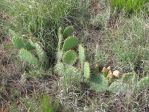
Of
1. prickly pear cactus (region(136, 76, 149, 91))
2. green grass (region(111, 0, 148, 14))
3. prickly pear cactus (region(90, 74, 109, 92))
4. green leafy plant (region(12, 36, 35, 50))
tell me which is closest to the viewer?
prickly pear cactus (region(136, 76, 149, 91))

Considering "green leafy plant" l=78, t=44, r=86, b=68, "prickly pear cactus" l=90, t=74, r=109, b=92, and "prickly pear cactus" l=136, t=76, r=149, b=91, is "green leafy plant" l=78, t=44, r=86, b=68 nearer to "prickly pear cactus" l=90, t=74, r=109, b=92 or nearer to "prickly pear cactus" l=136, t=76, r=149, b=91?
"prickly pear cactus" l=90, t=74, r=109, b=92

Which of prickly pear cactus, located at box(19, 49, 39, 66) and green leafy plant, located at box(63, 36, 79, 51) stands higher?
green leafy plant, located at box(63, 36, 79, 51)

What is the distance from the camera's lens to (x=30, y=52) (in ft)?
10.4

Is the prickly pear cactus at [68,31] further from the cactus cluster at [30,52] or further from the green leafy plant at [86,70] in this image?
the green leafy plant at [86,70]

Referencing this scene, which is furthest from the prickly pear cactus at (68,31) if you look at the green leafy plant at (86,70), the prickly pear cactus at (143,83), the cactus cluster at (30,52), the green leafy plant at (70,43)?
the prickly pear cactus at (143,83)

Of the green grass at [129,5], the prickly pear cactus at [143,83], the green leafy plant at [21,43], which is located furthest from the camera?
the green grass at [129,5]

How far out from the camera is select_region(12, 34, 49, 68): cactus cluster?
3089mm

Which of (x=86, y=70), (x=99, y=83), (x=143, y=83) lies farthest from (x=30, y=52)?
(x=143, y=83)

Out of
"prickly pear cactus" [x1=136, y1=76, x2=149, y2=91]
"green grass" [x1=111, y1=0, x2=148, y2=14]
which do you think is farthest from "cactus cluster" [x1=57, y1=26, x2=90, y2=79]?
"green grass" [x1=111, y1=0, x2=148, y2=14]

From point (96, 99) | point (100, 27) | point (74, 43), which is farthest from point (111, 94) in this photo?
point (100, 27)

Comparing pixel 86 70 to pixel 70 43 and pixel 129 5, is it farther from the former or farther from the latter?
pixel 129 5

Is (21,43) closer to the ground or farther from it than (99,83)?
farther from it

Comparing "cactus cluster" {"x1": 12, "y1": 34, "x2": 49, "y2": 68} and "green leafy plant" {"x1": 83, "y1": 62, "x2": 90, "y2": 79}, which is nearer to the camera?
"green leafy plant" {"x1": 83, "y1": 62, "x2": 90, "y2": 79}

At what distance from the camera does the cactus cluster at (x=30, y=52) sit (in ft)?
10.1
